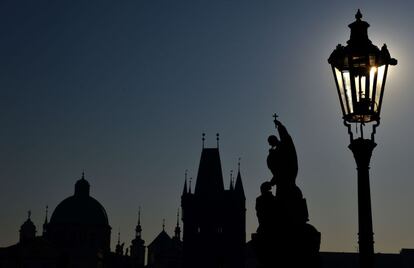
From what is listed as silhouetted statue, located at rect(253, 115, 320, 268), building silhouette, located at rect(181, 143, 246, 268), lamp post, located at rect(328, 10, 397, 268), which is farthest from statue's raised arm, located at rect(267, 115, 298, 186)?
building silhouette, located at rect(181, 143, 246, 268)

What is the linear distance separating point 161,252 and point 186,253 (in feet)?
85.5

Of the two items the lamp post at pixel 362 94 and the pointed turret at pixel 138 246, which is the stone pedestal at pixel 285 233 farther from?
the pointed turret at pixel 138 246

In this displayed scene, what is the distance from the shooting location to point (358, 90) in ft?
27.6

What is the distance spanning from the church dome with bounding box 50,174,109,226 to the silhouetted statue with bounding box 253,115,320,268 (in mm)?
92254

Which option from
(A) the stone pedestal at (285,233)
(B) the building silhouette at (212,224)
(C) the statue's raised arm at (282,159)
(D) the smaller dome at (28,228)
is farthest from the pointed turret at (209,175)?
(A) the stone pedestal at (285,233)

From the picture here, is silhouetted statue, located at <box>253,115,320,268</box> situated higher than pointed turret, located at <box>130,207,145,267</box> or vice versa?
pointed turret, located at <box>130,207,145,267</box>

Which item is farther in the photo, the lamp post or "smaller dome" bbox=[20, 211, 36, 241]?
"smaller dome" bbox=[20, 211, 36, 241]

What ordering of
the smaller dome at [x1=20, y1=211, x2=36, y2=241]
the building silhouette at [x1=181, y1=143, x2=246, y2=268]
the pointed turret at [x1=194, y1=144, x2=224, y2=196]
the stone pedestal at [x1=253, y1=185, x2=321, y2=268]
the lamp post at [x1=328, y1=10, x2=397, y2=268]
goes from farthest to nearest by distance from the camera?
1. the smaller dome at [x1=20, y1=211, x2=36, y2=241]
2. the pointed turret at [x1=194, y1=144, x2=224, y2=196]
3. the building silhouette at [x1=181, y1=143, x2=246, y2=268]
4. the stone pedestal at [x1=253, y1=185, x2=321, y2=268]
5. the lamp post at [x1=328, y1=10, x2=397, y2=268]

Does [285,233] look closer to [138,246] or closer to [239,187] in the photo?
[239,187]

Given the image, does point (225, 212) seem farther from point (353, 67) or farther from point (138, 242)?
point (353, 67)

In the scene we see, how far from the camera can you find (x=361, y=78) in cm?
847

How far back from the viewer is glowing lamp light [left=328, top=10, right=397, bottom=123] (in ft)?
27.6

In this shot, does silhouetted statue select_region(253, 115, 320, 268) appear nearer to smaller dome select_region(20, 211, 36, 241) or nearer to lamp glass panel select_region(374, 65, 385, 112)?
lamp glass panel select_region(374, 65, 385, 112)

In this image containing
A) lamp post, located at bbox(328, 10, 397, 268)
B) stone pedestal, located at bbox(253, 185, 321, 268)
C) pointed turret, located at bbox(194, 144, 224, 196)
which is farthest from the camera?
pointed turret, located at bbox(194, 144, 224, 196)
